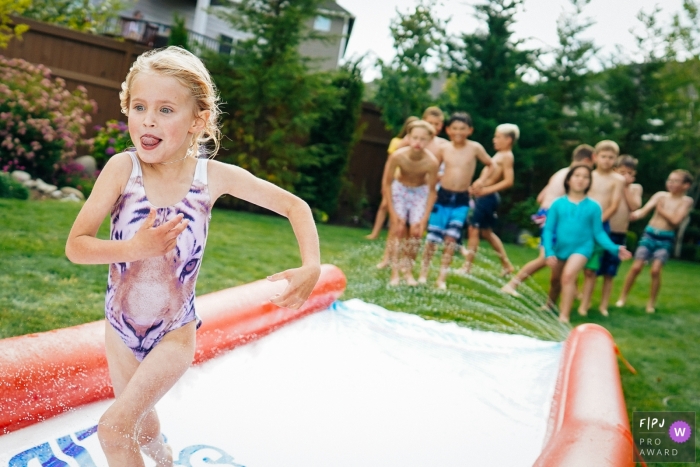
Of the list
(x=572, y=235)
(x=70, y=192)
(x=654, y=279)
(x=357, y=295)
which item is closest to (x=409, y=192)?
(x=357, y=295)

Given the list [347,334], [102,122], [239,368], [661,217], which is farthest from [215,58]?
[239,368]

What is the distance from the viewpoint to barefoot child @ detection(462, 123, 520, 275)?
20.4 feet

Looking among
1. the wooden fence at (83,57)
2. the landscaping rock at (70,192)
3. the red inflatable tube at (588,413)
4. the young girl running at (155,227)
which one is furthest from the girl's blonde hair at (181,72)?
the wooden fence at (83,57)

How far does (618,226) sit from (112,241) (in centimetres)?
546

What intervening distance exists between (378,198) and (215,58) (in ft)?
12.5

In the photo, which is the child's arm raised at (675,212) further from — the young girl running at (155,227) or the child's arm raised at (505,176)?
the young girl running at (155,227)

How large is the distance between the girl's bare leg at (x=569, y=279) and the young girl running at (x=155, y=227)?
366 cm

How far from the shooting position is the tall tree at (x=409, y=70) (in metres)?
12.1

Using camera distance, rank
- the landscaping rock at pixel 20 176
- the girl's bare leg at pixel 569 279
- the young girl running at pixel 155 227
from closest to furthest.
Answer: the young girl running at pixel 155 227, the girl's bare leg at pixel 569 279, the landscaping rock at pixel 20 176

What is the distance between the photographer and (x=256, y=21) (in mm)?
10266

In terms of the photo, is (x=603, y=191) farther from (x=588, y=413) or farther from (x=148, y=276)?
(x=148, y=276)

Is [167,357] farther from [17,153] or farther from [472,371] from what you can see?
[17,153]

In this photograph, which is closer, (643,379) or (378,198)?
(643,379)

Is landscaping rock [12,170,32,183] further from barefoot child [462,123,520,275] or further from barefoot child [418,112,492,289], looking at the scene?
barefoot child [462,123,520,275]
